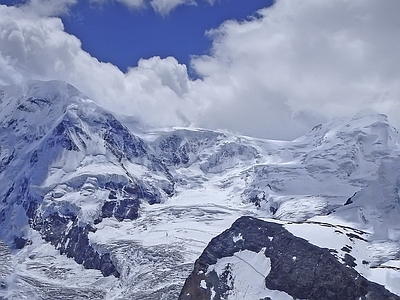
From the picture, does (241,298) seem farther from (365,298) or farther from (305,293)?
(365,298)

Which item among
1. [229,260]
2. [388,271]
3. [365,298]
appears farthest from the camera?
[229,260]

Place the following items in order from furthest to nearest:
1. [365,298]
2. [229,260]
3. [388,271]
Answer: [229,260] < [388,271] < [365,298]

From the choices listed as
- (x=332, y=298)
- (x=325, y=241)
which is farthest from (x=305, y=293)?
(x=325, y=241)

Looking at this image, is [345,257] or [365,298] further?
[345,257]

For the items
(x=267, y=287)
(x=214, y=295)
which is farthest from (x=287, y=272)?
(x=214, y=295)

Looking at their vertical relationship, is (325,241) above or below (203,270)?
above

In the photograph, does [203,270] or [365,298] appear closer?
[365,298]

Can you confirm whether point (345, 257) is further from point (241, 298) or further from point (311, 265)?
point (241, 298)

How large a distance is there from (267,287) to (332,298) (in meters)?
16.6

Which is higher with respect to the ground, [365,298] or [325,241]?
[325,241]

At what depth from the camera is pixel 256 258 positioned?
197m

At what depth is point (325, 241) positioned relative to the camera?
198625mm

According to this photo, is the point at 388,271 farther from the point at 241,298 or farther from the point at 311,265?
the point at 241,298

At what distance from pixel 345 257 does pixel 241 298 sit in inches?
1048
